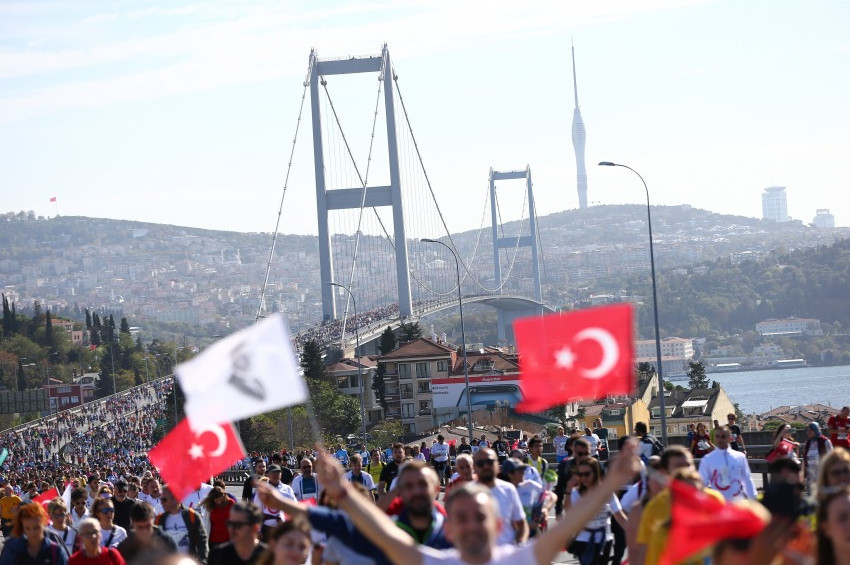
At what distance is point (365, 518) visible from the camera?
4.83 metres

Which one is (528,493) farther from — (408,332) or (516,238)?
(516,238)

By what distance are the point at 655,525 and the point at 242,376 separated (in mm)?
1816

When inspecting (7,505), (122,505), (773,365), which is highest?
(122,505)

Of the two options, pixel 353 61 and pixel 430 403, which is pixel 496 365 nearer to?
pixel 430 403

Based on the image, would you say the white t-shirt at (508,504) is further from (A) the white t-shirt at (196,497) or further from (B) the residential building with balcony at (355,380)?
(B) the residential building with balcony at (355,380)

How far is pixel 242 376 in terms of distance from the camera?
5645mm

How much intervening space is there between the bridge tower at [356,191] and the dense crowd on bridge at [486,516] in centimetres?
7395

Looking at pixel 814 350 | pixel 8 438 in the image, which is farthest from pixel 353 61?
pixel 814 350

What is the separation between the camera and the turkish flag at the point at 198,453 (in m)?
8.06

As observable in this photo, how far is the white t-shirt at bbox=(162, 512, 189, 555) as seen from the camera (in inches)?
401

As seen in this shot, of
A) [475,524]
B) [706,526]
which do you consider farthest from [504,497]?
[706,526]

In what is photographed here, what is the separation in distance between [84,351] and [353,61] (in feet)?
267

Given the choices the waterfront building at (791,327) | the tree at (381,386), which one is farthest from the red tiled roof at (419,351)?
the waterfront building at (791,327)

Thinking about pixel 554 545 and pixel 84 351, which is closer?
pixel 554 545
